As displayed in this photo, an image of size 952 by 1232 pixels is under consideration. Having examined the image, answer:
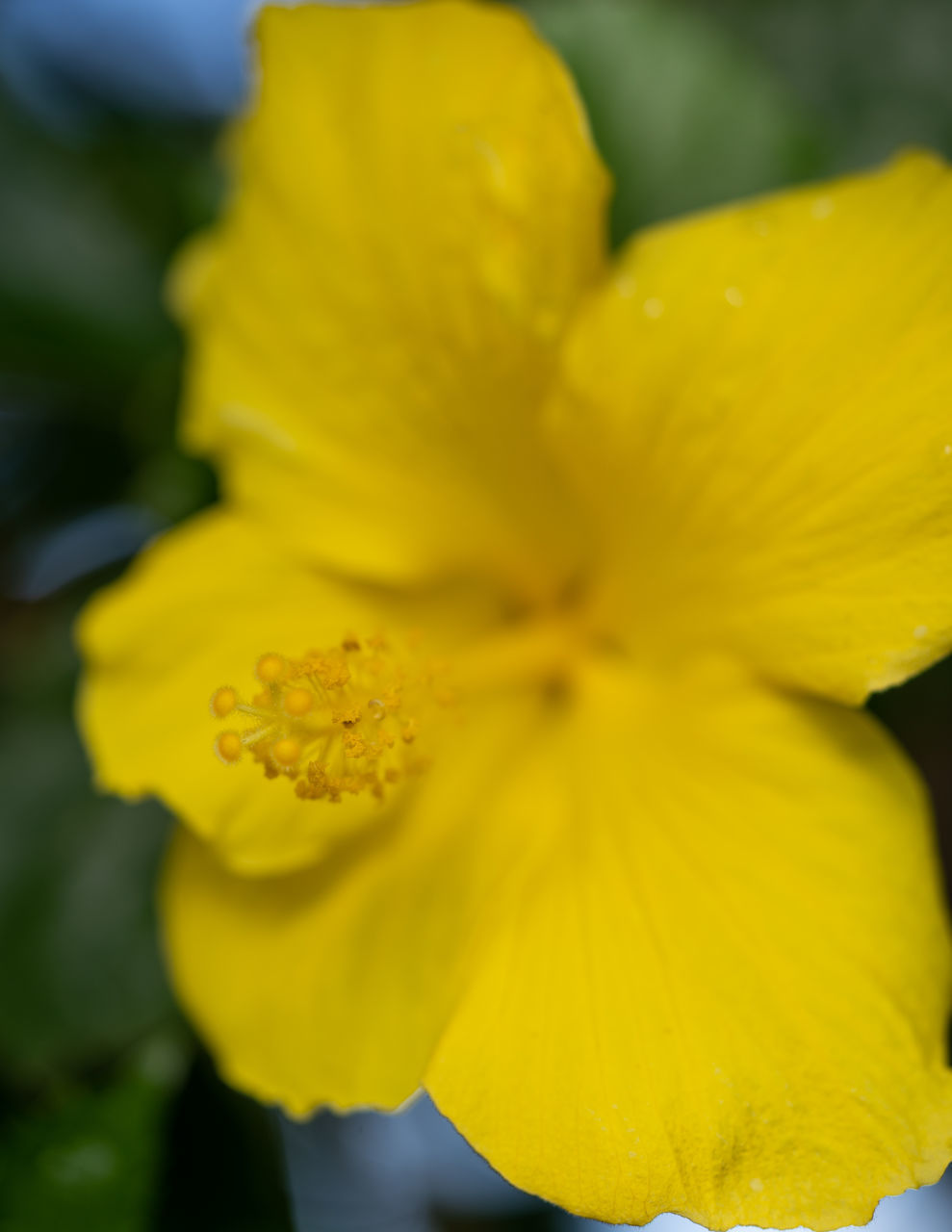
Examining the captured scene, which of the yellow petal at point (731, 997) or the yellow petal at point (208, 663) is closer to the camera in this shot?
the yellow petal at point (731, 997)

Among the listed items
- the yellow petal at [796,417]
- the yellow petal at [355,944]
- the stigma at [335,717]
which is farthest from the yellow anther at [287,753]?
the yellow petal at [796,417]

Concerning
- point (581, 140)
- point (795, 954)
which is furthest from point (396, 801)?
point (581, 140)

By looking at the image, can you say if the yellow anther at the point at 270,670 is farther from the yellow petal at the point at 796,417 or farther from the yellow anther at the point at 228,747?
the yellow petal at the point at 796,417

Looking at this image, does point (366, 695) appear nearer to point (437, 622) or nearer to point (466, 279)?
point (437, 622)

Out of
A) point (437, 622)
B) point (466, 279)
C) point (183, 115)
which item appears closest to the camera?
point (466, 279)

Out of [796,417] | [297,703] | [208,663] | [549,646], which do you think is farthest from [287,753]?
[796,417]

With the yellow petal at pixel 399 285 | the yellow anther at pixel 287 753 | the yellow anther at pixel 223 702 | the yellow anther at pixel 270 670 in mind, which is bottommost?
the yellow anther at pixel 287 753

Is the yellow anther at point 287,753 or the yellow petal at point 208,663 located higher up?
the yellow anther at point 287,753
